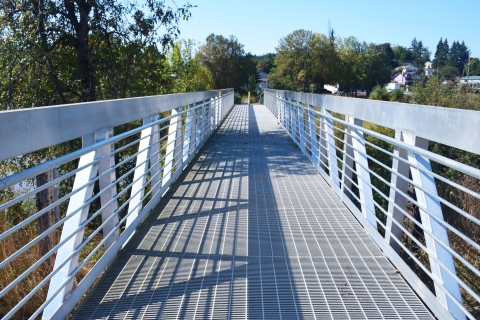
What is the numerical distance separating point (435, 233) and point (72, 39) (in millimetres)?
9909

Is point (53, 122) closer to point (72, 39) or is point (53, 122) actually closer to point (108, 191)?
point (108, 191)

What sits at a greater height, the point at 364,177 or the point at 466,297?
the point at 364,177

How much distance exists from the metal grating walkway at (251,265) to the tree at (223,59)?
59.4 meters

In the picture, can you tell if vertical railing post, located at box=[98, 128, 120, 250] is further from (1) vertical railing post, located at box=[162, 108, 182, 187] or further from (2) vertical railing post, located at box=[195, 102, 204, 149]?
(2) vertical railing post, located at box=[195, 102, 204, 149]

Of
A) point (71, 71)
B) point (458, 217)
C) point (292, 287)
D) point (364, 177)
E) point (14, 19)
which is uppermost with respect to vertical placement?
point (14, 19)

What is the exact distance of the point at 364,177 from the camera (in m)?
4.64

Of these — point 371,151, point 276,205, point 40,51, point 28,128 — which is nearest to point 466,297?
point 276,205

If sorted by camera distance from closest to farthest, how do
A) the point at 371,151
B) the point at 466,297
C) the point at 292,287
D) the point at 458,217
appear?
the point at 292,287 → the point at 466,297 → the point at 458,217 → the point at 371,151

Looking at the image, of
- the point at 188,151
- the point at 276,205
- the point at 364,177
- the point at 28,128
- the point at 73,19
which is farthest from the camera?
the point at 73,19

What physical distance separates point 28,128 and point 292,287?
2127 millimetres

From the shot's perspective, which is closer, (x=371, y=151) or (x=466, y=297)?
(x=466, y=297)

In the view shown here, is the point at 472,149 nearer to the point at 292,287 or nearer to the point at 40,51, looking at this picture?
the point at 292,287

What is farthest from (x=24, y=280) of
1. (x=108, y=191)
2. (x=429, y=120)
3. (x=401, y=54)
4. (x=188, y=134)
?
(x=401, y=54)

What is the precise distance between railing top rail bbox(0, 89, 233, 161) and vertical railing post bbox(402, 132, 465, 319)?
228 cm
